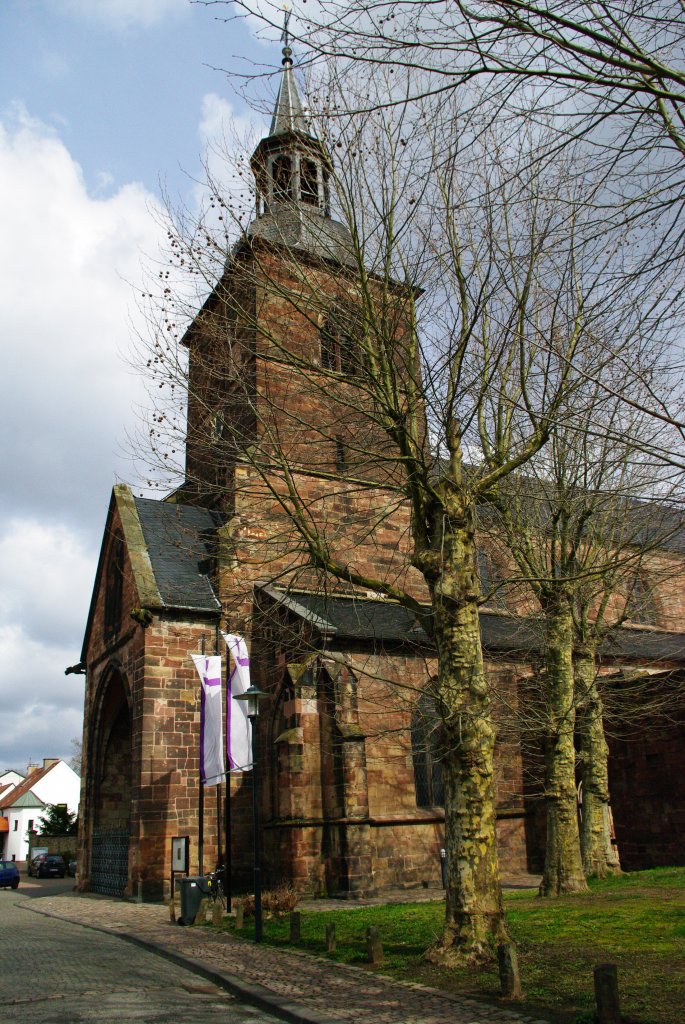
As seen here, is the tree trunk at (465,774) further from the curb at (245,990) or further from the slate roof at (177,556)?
the slate roof at (177,556)

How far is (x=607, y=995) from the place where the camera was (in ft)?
17.2

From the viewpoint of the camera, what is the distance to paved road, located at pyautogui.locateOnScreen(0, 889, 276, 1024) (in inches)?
264

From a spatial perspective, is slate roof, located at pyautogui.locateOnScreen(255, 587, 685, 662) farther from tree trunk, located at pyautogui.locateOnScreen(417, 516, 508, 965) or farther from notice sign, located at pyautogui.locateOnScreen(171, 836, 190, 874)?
tree trunk, located at pyautogui.locateOnScreen(417, 516, 508, 965)

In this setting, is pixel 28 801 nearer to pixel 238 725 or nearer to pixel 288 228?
pixel 238 725

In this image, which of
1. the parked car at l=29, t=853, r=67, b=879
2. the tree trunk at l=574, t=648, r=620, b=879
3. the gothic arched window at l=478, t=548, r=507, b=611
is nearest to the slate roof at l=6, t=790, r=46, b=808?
the parked car at l=29, t=853, r=67, b=879

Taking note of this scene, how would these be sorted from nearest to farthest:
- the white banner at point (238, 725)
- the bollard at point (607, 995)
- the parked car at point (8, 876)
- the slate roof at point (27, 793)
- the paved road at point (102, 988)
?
the bollard at point (607, 995), the paved road at point (102, 988), the white banner at point (238, 725), the parked car at point (8, 876), the slate roof at point (27, 793)

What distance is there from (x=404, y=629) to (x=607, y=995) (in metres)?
13.4

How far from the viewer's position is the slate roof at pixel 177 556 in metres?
18.2

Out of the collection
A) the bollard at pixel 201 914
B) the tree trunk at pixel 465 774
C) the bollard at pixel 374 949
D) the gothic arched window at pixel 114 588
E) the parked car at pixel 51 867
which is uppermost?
the gothic arched window at pixel 114 588

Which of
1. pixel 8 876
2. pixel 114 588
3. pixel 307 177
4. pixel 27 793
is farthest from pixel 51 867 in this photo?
pixel 27 793

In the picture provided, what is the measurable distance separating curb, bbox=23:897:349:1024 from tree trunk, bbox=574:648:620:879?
24.6 feet

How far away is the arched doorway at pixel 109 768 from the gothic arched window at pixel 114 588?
138 centimetres

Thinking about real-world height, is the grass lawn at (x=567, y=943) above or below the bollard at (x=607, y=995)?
below

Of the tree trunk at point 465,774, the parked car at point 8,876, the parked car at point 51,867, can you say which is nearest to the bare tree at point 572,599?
the tree trunk at point 465,774
